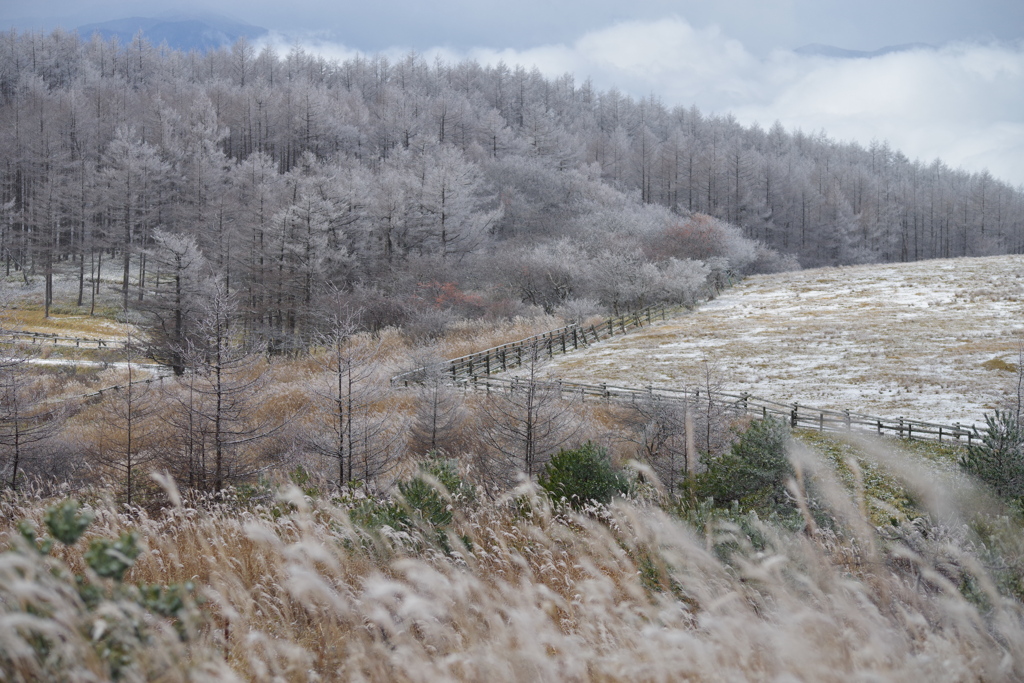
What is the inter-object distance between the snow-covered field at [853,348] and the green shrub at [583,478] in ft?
26.9

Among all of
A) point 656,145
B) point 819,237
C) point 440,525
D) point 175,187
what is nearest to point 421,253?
point 175,187

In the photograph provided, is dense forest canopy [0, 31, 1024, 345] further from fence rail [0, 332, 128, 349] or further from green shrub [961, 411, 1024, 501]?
green shrub [961, 411, 1024, 501]

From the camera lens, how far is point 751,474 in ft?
28.5

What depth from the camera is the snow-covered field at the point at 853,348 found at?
20.5m

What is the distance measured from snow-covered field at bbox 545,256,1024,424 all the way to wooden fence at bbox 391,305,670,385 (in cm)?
117

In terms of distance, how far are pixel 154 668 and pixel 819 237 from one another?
88.0m

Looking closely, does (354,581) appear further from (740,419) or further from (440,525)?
(740,419)

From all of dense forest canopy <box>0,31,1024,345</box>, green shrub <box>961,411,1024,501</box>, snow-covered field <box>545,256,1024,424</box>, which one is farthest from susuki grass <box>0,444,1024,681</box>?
dense forest canopy <box>0,31,1024,345</box>

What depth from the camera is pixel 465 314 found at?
3756cm

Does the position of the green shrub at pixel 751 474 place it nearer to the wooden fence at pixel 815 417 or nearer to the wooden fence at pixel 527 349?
the wooden fence at pixel 815 417

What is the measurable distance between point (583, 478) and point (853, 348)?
24.2 metres

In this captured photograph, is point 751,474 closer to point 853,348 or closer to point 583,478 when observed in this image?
point 583,478

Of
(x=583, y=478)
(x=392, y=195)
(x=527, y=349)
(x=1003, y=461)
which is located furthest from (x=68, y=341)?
(x=1003, y=461)

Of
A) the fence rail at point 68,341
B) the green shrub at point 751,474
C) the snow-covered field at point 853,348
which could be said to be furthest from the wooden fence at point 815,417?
the fence rail at point 68,341
